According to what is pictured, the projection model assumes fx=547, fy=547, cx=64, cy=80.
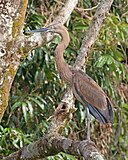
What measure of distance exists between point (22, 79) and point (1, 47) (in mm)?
1603

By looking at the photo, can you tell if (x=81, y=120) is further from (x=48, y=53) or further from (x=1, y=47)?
(x=1, y=47)

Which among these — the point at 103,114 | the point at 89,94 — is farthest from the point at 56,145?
the point at 89,94

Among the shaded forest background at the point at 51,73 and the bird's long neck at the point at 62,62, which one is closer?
the bird's long neck at the point at 62,62

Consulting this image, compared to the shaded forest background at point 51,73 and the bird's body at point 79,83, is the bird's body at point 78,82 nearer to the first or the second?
the bird's body at point 79,83

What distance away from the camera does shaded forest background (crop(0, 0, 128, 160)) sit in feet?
13.6

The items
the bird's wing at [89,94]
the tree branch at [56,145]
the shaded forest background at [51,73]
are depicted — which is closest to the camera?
the tree branch at [56,145]

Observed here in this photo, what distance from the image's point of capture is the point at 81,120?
4293 millimetres

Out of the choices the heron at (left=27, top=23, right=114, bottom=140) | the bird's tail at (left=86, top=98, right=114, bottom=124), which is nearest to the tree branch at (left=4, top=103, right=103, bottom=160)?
the bird's tail at (left=86, top=98, right=114, bottom=124)

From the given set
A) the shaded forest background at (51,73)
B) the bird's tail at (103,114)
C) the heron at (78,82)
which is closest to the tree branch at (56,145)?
the bird's tail at (103,114)

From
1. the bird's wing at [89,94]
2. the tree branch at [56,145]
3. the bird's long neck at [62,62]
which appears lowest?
the tree branch at [56,145]

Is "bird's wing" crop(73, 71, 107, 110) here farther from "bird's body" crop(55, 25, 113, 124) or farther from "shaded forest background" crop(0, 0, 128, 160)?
"shaded forest background" crop(0, 0, 128, 160)

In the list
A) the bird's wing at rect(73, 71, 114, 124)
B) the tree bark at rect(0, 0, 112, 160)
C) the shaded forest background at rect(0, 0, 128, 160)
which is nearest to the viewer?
the tree bark at rect(0, 0, 112, 160)

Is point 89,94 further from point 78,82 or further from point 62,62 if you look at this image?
point 62,62

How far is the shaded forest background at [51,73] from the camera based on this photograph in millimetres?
4145
